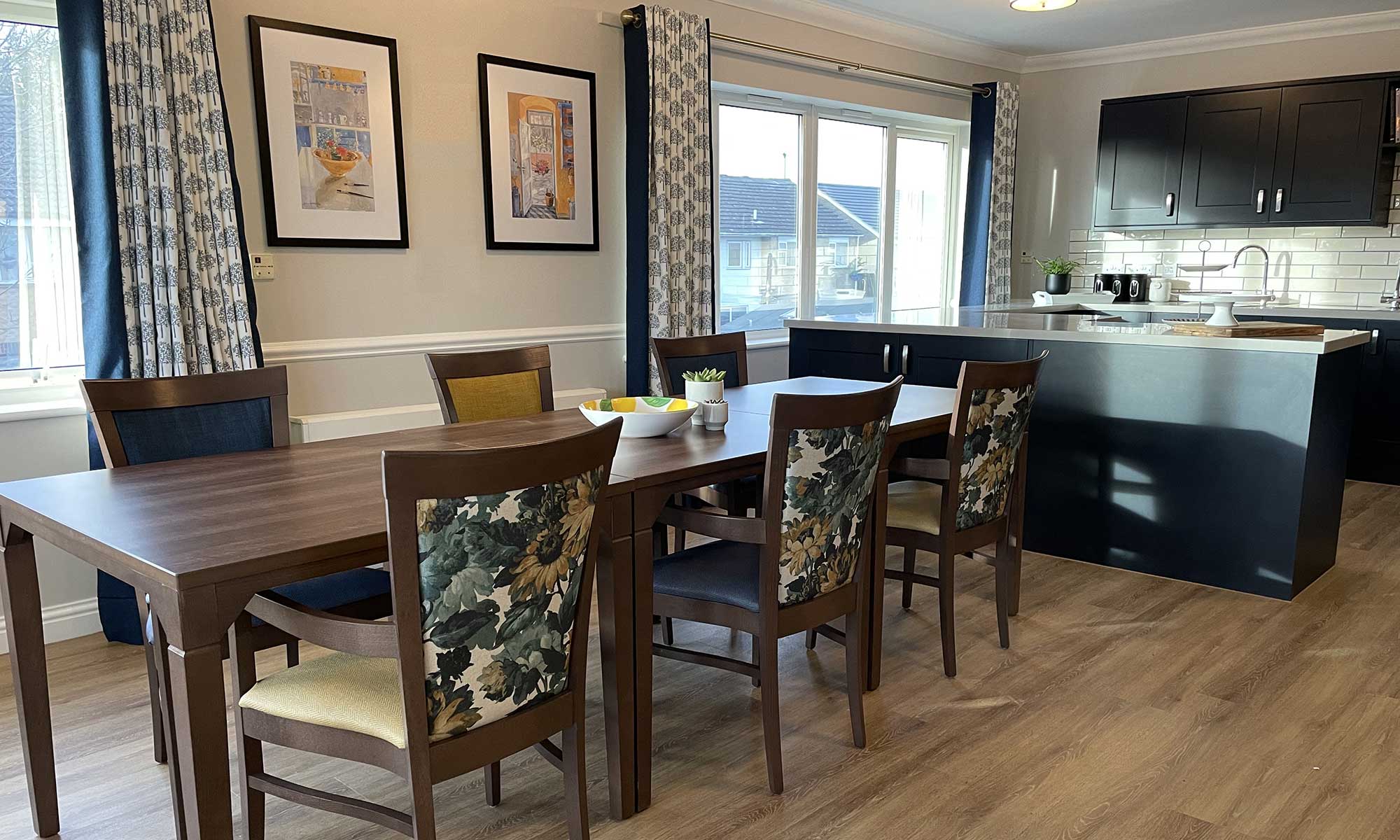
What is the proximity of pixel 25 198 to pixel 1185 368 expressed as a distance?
159 inches

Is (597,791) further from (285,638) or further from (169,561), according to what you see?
(169,561)

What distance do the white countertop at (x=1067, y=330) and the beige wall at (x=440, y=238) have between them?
3.60 feet

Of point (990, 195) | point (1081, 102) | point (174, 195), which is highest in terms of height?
point (1081, 102)

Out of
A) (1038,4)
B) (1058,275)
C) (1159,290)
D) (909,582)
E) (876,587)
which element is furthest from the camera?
(1058,275)

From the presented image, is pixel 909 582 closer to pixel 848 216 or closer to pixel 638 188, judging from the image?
pixel 638 188

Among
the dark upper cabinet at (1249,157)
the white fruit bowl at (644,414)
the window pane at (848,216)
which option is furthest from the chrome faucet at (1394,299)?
the white fruit bowl at (644,414)

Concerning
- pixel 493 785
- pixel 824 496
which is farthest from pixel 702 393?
pixel 493 785

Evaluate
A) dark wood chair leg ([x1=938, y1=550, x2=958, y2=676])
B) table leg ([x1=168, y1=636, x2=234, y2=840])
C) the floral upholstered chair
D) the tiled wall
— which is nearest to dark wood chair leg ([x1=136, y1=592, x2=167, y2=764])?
table leg ([x1=168, y1=636, x2=234, y2=840])

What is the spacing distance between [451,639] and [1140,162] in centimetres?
611

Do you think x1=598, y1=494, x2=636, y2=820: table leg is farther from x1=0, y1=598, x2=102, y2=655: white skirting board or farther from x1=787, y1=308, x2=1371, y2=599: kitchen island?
x1=787, y1=308, x2=1371, y2=599: kitchen island

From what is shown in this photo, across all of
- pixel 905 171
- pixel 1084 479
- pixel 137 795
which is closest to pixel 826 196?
pixel 905 171

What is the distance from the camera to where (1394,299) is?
5.65m

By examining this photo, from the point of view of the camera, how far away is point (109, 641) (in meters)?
3.20

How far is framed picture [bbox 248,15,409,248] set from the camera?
11.4 ft
